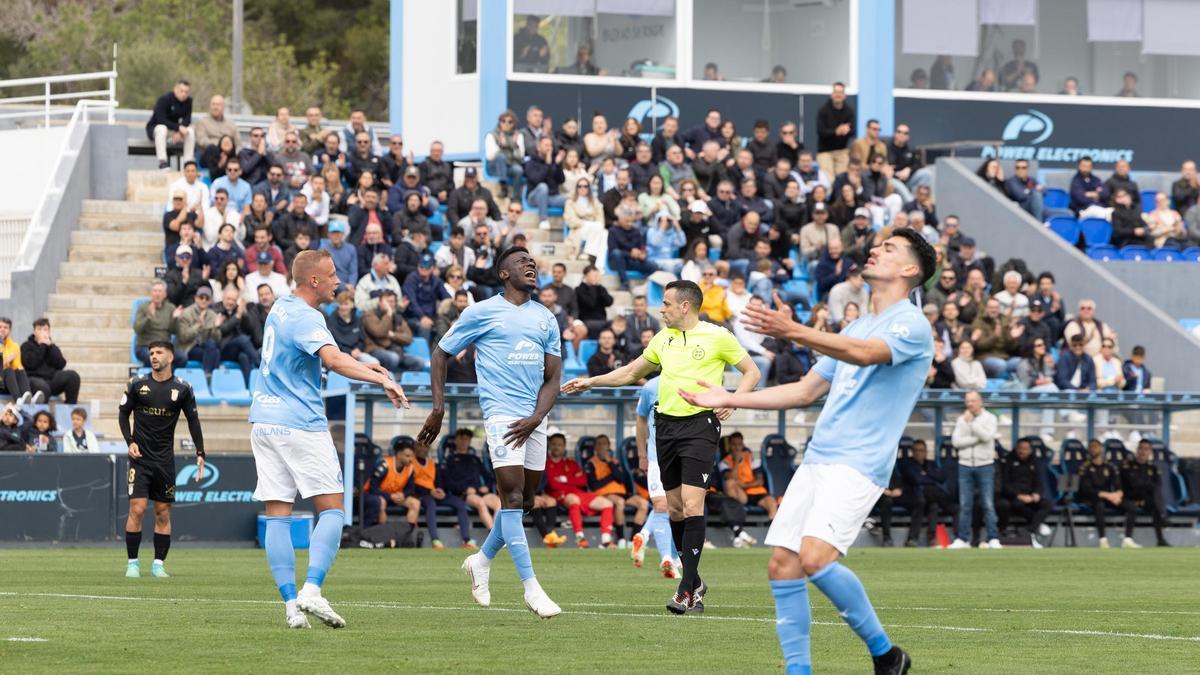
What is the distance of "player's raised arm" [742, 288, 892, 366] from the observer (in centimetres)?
742

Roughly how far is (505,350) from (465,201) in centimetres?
1679

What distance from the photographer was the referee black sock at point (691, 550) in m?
13.1

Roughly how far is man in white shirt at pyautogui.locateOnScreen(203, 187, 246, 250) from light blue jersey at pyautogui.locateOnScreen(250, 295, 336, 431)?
16.4 m

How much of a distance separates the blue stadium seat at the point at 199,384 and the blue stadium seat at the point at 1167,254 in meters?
16.4

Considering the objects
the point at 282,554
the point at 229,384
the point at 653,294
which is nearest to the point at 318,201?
the point at 229,384

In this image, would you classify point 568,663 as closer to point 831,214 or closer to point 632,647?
point 632,647

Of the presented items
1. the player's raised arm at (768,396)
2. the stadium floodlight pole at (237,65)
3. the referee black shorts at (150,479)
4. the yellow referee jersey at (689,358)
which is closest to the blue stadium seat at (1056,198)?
the stadium floodlight pole at (237,65)

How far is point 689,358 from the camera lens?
14.3 m

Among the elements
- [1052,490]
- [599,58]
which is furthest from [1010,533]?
[599,58]

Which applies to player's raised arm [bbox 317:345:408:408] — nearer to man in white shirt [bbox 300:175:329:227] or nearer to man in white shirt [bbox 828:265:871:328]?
man in white shirt [bbox 300:175:329:227]

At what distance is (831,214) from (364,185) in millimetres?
7390

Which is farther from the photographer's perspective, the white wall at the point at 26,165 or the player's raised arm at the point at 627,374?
the white wall at the point at 26,165

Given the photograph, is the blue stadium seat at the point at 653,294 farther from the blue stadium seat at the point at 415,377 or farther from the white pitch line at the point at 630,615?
the white pitch line at the point at 630,615

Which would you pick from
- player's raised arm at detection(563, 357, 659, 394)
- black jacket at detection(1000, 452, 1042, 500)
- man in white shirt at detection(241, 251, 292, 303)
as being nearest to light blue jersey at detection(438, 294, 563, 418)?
player's raised arm at detection(563, 357, 659, 394)
